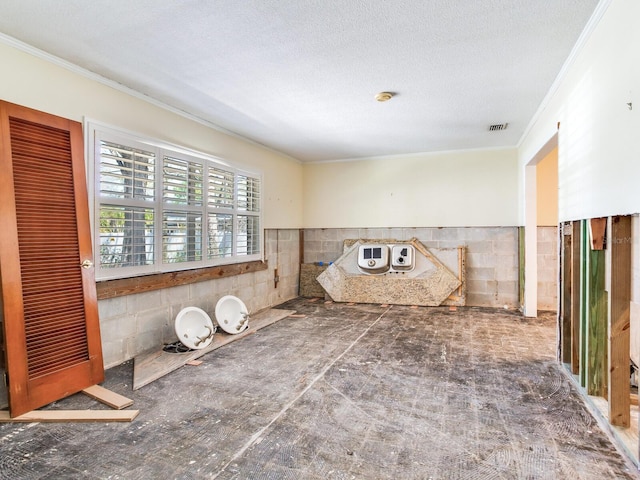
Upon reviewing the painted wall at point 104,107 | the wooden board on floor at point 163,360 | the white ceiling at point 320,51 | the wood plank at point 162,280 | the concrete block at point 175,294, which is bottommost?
the wooden board on floor at point 163,360

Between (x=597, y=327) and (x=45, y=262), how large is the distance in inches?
156

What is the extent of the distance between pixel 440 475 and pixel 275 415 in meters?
1.10

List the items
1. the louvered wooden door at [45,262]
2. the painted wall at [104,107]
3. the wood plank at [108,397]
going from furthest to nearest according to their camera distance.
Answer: the painted wall at [104,107] → the wood plank at [108,397] → the louvered wooden door at [45,262]

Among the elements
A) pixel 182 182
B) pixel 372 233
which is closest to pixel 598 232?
pixel 182 182

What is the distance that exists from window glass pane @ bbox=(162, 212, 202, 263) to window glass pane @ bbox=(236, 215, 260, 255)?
33.3 inches

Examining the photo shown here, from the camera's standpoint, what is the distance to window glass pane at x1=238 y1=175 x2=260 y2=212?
17.0 ft

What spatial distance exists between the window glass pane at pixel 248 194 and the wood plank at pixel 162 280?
858mm

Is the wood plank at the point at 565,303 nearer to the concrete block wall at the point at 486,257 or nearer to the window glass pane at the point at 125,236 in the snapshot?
the concrete block wall at the point at 486,257

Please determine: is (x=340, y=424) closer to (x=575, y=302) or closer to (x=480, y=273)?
(x=575, y=302)

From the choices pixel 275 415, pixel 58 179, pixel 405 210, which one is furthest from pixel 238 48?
pixel 405 210

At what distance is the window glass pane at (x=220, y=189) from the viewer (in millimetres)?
4561

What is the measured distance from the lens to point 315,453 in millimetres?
1984

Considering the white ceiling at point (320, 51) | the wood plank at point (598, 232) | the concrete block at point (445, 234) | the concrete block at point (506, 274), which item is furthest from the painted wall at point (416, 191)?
the wood plank at point (598, 232)

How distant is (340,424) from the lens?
229 cm
